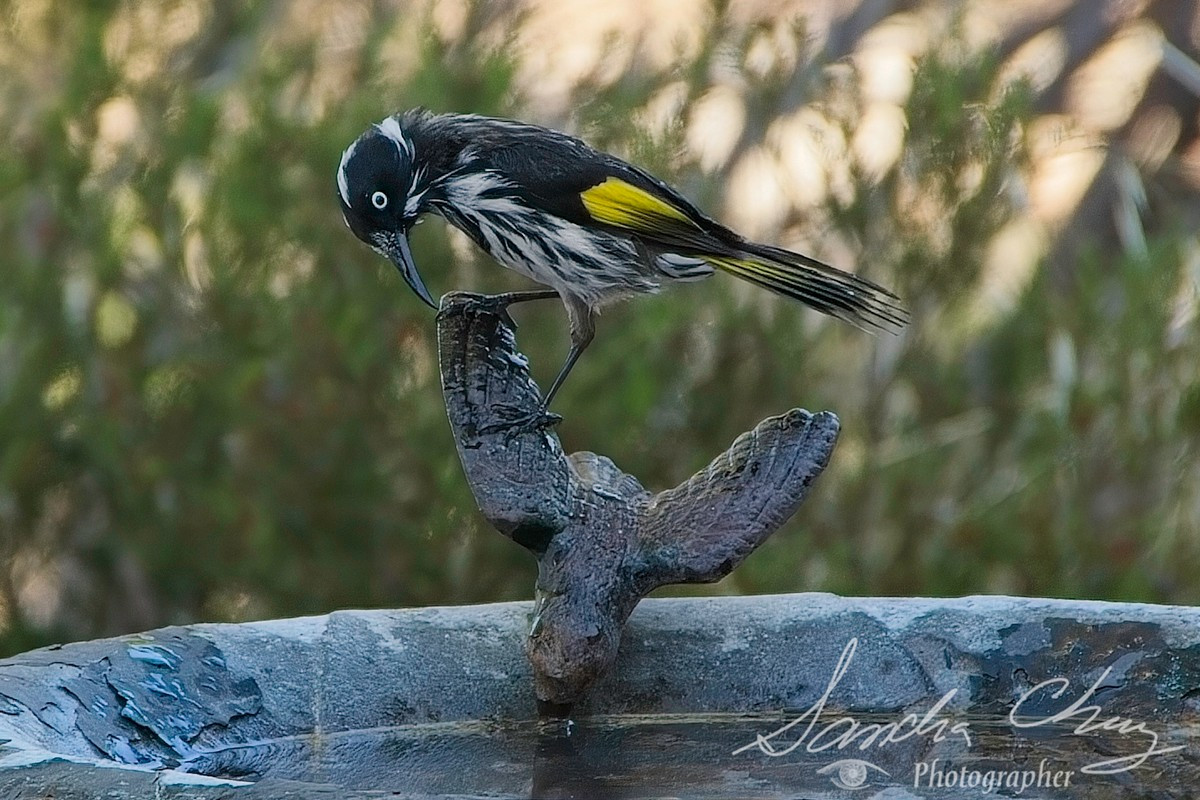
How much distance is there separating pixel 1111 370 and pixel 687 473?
4.75 feet

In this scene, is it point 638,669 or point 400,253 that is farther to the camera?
point 400,253

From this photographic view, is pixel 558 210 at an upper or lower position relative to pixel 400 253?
upper

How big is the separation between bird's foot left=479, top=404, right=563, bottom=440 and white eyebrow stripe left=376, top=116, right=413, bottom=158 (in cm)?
88

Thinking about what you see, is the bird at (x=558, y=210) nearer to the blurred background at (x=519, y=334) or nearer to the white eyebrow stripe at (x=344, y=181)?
the white eyebrow stripe at (x=344, y=181)

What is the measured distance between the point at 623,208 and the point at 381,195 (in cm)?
56

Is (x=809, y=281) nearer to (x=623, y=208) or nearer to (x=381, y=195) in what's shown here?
(x=623, y=208)

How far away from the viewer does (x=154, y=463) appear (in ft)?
17.3

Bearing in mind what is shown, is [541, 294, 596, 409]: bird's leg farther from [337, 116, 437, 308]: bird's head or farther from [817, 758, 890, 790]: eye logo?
[817, 758, 890, 790]: eye logo

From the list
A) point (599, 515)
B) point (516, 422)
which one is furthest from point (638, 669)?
point (516, 422)

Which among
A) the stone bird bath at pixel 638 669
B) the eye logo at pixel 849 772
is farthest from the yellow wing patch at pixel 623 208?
the eye logo at pixel 849 772

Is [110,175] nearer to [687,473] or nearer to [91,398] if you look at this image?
[91,398]

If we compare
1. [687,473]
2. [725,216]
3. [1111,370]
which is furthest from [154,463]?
[1111,370]

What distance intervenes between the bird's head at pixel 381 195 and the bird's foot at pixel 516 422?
21.2 inches

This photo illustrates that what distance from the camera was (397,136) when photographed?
3570 mm
